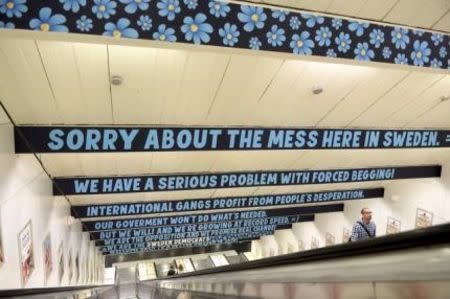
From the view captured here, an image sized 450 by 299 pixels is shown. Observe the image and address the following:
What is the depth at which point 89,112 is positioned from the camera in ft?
13.4

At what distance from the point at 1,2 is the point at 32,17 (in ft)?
0.59

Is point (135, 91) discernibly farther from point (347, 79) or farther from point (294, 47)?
point (347, 79)

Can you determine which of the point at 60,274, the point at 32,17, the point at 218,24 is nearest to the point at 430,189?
the point at 218,24

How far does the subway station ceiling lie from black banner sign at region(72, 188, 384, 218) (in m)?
1.77

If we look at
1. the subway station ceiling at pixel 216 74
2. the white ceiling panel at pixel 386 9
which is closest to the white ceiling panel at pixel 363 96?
the subway station ceiling at pixel 216 74

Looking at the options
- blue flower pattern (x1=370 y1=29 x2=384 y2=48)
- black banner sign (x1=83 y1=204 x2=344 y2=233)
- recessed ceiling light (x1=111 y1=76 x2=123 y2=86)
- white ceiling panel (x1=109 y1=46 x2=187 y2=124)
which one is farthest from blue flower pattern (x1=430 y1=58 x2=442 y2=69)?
black banner sign (x1=83 y1=204 x2=344 y2=233)

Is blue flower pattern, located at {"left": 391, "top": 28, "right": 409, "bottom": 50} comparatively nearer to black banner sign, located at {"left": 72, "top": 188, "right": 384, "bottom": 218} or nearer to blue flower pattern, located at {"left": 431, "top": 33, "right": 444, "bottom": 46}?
blue flower pattern, located at {"left": 431, "top": 33, "right": 444, "bottom": 46}

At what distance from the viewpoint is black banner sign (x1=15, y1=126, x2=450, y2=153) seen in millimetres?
3961

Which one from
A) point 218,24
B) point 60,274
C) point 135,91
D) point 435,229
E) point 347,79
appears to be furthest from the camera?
point 60,274

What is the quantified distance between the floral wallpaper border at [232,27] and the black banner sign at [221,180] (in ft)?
10.9

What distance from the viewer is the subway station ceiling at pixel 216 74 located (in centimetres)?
263

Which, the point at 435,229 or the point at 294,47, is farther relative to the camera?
the point at 294,47

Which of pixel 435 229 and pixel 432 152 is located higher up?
pixel 432 152

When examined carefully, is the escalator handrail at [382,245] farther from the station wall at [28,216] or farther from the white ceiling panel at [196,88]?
the station wall at [28,216]
